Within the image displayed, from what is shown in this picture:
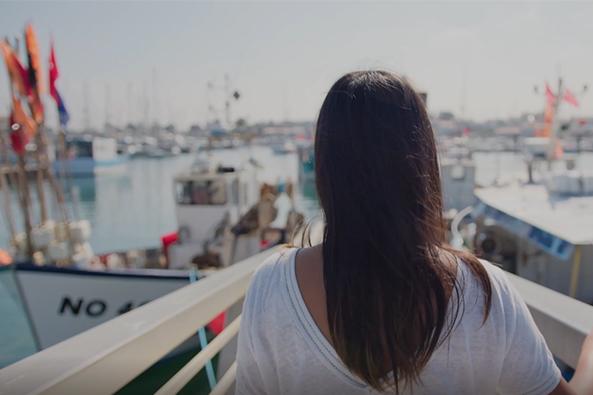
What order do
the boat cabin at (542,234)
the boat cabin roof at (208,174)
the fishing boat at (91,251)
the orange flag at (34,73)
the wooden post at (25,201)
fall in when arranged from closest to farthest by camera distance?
the boat cabin at (542,234) → the fishing boat at (91,251) → the orange flag at (34,73) → the wooden post at (25,201) → the boat cabin roof at (208,174)

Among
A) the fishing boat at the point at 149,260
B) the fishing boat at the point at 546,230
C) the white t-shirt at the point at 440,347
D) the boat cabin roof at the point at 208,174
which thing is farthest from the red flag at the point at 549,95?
the white t-shirt at the point at 440,347

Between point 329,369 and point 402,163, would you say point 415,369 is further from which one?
point 402,163

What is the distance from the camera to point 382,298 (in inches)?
34.3

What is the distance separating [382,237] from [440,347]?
0.24 m

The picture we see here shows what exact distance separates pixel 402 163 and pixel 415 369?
0.40m

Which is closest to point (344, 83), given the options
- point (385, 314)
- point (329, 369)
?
point (385, 314)

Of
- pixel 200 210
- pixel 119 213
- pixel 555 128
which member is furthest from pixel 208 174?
pixel 119 213

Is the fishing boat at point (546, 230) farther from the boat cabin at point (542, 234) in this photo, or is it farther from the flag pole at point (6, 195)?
the flag pole at point (6, 195)

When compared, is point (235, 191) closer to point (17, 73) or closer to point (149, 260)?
point (149, 260)

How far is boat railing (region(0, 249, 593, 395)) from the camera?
93 centimetres

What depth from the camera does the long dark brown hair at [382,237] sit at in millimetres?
868

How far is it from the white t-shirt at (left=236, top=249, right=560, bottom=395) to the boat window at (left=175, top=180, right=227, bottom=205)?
350 inches

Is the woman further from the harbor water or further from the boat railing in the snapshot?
the harbor water

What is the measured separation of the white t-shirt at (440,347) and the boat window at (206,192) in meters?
8.89
